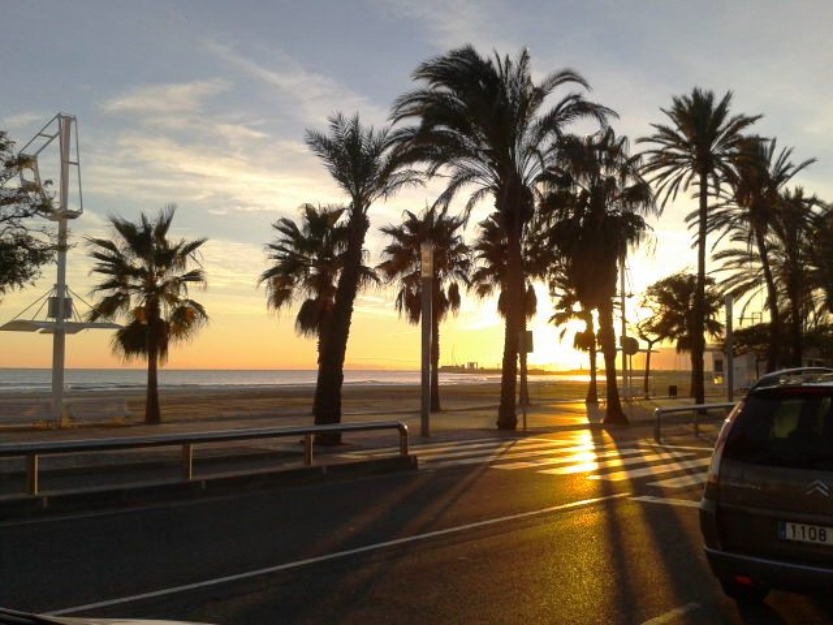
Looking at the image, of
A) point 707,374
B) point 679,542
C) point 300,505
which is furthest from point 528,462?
point 707,374

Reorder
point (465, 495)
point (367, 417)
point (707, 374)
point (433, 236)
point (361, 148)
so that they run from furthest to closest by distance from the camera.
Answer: point (707, 374)
point (433, 236)
point (367, 417)
point (361, 148)
point (465, 495)

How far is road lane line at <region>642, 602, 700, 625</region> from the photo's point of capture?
228 inches

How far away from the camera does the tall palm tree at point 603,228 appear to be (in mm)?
29016

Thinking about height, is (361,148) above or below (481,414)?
above

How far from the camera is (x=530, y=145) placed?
25.1 metres

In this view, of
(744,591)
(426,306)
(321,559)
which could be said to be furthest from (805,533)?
(426,306)

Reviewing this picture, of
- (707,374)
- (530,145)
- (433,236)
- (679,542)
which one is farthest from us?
(707,374)

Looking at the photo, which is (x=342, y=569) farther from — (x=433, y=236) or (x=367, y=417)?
(x=433, y=236)

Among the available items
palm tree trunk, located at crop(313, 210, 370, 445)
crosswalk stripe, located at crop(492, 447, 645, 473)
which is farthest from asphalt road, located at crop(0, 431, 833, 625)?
palm tree trunk, located at crop(313, 210, 370, 445)

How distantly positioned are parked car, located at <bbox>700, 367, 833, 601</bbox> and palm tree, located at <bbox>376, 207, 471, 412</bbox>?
101 ft

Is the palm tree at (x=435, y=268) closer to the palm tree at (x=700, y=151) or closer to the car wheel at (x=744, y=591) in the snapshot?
the palm tree at (x=700, y=151)

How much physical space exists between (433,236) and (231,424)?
14.0 m

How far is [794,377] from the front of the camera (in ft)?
20.3

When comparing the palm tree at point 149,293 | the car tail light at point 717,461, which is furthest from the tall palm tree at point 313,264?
the car tail light at point 717,461
